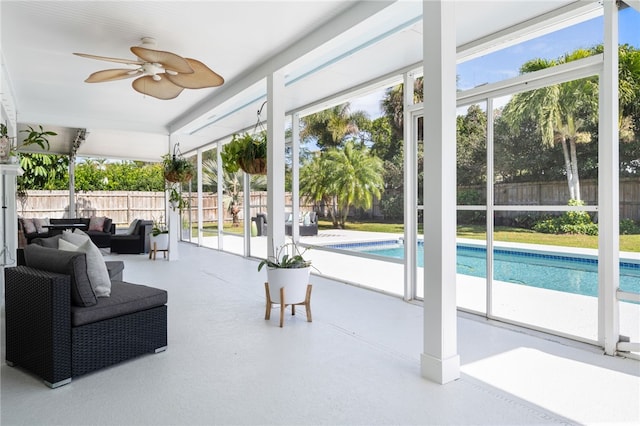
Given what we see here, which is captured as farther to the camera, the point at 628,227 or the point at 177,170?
the point at 177,170

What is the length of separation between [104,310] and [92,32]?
9.31 ft

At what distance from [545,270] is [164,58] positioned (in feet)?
12.3

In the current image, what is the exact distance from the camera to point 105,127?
26.2 feet

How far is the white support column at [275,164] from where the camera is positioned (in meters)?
4.48

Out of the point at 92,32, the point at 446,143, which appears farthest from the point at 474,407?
the point at 92,32

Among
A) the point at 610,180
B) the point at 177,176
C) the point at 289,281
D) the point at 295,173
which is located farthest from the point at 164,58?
the point at 177,176

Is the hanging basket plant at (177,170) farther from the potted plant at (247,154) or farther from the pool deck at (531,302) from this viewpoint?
the pool deck at (531,302)

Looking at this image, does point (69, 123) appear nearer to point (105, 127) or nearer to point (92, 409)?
point (105, 127)

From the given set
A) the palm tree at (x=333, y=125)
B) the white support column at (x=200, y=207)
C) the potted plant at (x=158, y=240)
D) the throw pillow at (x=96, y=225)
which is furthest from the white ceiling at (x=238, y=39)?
the throw pillow at (x=96, y=225)

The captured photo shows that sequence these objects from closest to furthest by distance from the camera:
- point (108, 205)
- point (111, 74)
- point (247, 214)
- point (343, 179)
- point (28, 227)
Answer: point (111, 74) → point (343, 179) → point (247, 214) → point (28, 227) → point (108, 205)

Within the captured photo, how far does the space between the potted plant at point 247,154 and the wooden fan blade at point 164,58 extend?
2.99 ft

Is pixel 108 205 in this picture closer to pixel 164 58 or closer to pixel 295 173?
pixel 295 173

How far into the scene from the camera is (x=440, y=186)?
2.54m

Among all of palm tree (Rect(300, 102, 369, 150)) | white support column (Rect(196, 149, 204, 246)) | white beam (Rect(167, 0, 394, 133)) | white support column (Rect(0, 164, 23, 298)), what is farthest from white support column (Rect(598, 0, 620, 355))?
white support column (Rect(196, 149, 204, 246))
